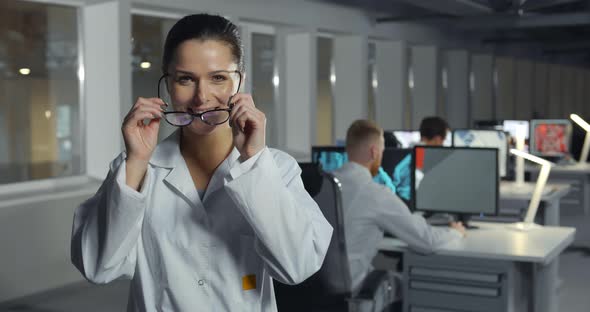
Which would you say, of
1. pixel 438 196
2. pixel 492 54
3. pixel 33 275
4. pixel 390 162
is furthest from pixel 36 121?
pixel 492 54

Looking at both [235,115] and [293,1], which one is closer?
[235,115]

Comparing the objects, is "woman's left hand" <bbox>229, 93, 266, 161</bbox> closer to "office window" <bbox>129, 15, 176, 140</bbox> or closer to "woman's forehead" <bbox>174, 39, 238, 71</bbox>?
"woman's forehead" <bbox>174, 39, 238, 71</bbox>

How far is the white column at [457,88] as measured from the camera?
55.5ft

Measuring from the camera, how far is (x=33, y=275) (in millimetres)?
6566

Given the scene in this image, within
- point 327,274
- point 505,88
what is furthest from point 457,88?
point 327,274

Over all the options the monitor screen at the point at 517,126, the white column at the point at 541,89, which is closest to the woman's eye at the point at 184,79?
the monitor screen at the point at 517,126

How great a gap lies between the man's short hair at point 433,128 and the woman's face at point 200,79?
5695 mm

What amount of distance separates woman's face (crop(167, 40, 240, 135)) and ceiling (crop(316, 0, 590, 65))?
379 inches

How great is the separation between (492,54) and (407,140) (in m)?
11.4

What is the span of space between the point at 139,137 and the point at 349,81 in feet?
37.1

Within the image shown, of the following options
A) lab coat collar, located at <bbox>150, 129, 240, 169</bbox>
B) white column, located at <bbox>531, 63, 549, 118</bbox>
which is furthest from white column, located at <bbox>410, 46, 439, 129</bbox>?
lab coat collar, located at <bbox>150, 129, 240, 169</bbox>

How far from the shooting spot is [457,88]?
1702 cm

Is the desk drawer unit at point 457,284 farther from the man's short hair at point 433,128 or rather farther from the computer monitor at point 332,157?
the man's short hair at point 433,128

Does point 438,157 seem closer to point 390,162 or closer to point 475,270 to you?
point 390,162
